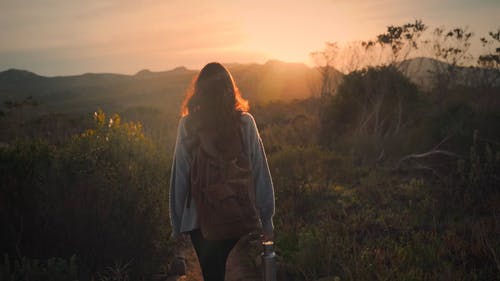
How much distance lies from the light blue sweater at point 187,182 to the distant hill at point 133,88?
30.1m

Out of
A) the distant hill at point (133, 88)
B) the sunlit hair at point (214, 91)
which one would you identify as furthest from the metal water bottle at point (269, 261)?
the distant hill at point (133, 88)

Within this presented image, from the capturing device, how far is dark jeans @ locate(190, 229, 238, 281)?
2910 mm

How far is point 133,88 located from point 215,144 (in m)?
92.1

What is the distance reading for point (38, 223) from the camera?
4.56 metres

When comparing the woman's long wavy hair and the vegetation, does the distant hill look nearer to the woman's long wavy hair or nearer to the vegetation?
the vegetation

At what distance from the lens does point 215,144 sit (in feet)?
9.23

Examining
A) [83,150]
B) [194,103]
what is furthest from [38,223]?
[194,103]

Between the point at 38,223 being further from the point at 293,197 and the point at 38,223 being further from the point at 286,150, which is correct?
the point at 286,150

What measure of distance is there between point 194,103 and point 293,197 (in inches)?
177

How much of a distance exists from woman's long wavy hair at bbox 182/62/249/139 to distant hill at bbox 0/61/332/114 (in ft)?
99.2

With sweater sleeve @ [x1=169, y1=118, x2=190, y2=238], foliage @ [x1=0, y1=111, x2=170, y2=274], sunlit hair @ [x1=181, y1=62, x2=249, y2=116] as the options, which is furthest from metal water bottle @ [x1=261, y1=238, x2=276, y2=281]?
foliage @ [x1=0, y1=111, x2=170, y2=274]

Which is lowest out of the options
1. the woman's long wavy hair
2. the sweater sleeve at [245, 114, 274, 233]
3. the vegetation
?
the vegetation

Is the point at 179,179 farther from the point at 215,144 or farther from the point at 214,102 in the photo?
the point at 214,102

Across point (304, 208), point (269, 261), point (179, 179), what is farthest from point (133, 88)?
point (269, 261)
